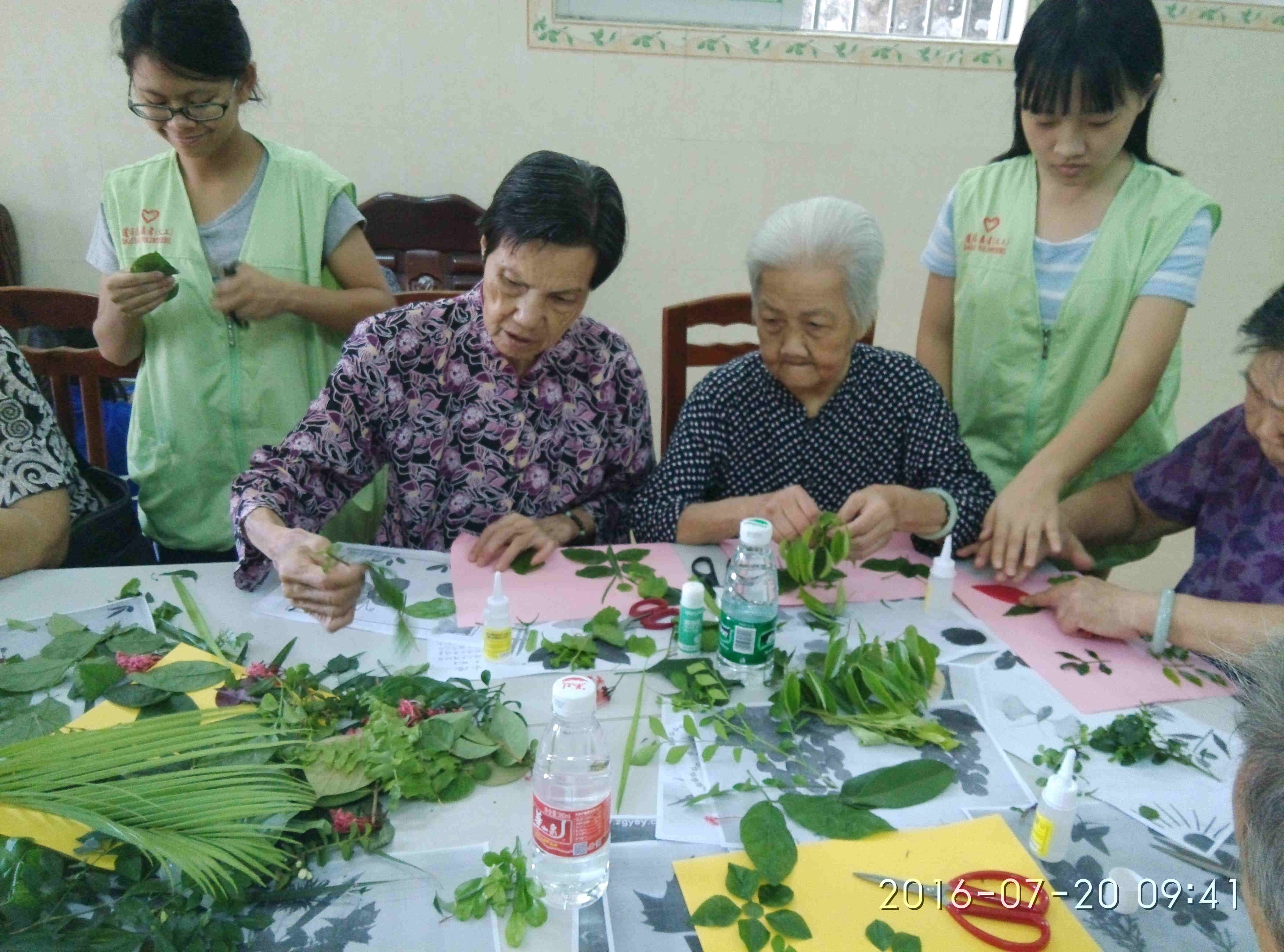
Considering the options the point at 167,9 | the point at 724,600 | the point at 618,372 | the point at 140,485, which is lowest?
the point at 140,485

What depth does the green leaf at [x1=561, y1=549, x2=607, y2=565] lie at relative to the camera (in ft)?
4.99

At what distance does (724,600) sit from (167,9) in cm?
140

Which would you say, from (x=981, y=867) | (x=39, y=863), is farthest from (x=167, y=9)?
(x=981, y=867)

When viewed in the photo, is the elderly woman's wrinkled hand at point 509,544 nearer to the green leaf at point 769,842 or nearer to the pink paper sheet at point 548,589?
the pink paper sheet at point 548,589

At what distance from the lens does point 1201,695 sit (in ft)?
3.99

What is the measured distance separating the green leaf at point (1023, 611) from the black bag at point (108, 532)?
1.52 m

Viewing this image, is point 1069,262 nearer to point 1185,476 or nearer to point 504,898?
point 1185,476

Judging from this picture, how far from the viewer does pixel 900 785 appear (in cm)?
100

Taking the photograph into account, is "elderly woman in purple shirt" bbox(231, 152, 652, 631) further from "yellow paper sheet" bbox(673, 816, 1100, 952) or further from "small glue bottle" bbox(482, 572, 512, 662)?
"yellow paper sheet" bbox(673, 816, 1100, 952)

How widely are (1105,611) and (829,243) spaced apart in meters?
0.77

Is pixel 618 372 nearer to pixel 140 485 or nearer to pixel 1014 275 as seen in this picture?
pixel 1014 275

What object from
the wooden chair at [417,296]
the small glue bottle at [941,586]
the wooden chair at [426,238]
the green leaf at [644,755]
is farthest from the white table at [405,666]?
the wooden chair at [426,238]

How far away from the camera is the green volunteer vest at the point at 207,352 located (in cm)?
175

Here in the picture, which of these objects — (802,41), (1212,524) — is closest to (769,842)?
(1212,524)
